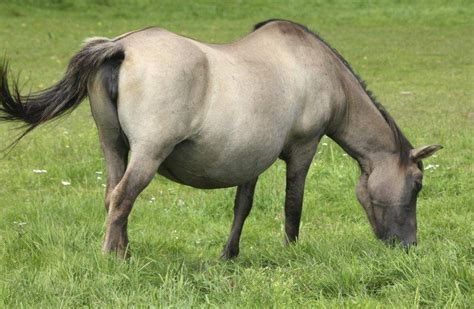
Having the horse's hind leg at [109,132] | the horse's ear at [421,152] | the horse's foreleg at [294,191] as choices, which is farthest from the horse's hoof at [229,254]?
the horse's ear at [421,152]

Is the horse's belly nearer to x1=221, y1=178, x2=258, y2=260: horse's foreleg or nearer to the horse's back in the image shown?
the horse's back

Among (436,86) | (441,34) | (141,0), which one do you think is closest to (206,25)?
(141,0)

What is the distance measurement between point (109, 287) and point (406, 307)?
153 cm

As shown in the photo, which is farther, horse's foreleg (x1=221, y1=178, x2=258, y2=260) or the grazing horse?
horse's foreleg (x1=221, y1=178, x2=258, y2=260)

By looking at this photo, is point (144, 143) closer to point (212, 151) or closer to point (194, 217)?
point (212, 151)

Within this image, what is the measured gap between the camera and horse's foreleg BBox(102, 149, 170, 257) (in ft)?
17.1

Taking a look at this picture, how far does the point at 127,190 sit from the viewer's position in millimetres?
5254

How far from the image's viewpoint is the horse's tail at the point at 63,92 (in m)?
5.29

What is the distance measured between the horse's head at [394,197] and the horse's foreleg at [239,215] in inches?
33.8

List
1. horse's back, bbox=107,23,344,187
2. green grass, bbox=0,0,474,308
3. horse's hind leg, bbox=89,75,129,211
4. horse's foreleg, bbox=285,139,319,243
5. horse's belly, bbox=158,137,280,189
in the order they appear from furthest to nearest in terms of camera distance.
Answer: horse's foreleg, bbox=285,139,319,243 → horse's belly, bbox=158,137,280,189 → horse's hind leg, bbox=89,75,129,211 → horse's back, bbox=107,23,344,187 → green grass, bbox=0,0,474,308

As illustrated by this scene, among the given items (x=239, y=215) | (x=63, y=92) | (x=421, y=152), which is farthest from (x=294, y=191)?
(x=63, y=92)

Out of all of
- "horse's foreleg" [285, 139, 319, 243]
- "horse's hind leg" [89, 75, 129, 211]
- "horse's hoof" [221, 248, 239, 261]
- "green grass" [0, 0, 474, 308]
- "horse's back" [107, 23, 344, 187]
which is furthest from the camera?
"horse's foreleg" [285, 139, 319, 243]

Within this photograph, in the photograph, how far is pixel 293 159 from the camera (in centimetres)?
639

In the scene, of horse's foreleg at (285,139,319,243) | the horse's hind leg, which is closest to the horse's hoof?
horse's foreleg at (285,139,319,243)
